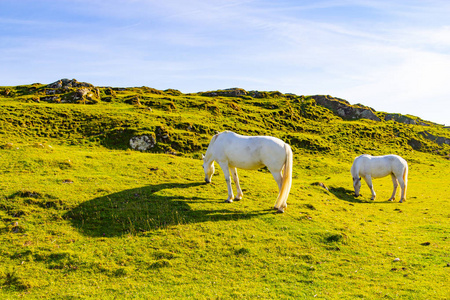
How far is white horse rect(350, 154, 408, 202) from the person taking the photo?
76.6ft

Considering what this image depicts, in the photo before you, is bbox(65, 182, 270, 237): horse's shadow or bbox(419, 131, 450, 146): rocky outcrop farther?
bbox(419, 131, 450, 146): rocky outcrop

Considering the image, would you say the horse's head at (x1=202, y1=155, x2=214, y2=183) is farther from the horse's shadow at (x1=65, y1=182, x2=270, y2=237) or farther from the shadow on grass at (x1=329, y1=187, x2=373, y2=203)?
the shadow on grass at (x1=329, y1=187, x2=373, y2=203)

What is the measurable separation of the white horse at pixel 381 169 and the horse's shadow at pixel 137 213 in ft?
40.6

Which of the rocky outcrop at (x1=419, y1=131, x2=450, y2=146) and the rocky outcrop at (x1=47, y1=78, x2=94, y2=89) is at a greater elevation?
the rocky outcrop at (x1=47, y1=78, x2=94, y2=89)

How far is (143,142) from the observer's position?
3275 cm

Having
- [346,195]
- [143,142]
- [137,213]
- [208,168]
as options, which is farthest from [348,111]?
[137,213]

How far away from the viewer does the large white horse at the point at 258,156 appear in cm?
1504

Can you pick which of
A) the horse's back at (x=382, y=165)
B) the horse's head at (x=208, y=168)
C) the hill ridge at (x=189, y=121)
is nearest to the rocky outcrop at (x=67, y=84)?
the hill ridge at (x=189, y=121)

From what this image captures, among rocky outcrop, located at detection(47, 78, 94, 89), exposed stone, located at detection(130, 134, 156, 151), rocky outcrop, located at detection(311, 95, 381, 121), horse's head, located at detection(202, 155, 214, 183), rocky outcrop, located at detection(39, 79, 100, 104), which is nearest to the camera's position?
horse's head, located at detection(202, 155, 214, 183)

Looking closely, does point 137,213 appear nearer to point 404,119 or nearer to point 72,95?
point 72,95

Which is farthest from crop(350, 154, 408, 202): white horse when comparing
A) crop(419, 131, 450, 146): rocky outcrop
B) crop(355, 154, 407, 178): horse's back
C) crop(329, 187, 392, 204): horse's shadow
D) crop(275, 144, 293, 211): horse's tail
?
crop(419, 131, 450, 146): rocky outcrop

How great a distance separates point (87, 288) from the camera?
9.42 meters

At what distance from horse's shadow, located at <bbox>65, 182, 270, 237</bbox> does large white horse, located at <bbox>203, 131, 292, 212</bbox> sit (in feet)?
5.83

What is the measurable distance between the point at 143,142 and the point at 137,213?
64.4 feet
